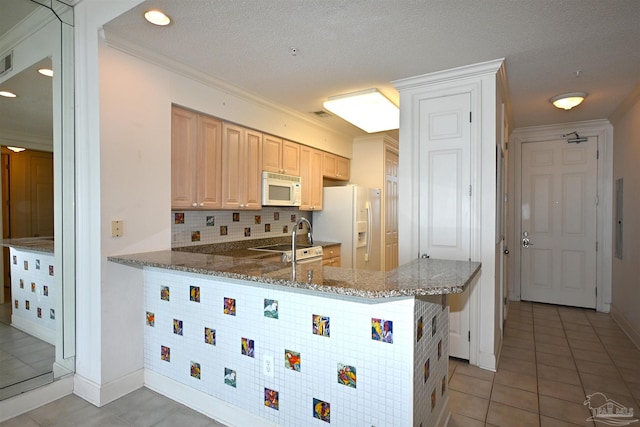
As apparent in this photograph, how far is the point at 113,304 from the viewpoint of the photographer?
2303mm

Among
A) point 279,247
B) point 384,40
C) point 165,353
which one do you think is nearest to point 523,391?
point 165,353

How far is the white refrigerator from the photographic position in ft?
14.8

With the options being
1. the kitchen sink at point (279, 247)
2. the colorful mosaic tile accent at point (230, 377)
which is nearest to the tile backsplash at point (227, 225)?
the kitchen sink at point (279, 247)

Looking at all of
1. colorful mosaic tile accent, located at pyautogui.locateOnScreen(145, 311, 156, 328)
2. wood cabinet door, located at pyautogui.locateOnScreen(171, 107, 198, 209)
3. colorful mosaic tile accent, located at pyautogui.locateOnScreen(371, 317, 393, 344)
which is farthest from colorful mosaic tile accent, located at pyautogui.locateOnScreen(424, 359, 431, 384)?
wood cabinet door, located at pyautogui.locateOnScreen(171, 107, 198, 209)

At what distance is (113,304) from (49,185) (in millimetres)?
943

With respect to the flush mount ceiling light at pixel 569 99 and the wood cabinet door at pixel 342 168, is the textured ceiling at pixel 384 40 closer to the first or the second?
the flush mount ceiling light at pixel 569 99

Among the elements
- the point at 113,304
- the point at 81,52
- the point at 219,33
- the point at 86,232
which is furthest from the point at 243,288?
the point at 81,52

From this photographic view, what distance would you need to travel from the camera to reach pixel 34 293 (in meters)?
2.48

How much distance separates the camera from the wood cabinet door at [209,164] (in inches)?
118

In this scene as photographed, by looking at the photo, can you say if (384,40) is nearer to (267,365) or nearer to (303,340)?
(303,340)

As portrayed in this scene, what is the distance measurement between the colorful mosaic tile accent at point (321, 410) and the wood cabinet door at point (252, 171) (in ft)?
6.87

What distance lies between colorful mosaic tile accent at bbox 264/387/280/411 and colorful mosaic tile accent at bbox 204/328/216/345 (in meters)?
0.45

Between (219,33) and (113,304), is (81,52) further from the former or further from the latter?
(113,304)

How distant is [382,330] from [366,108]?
237cm
